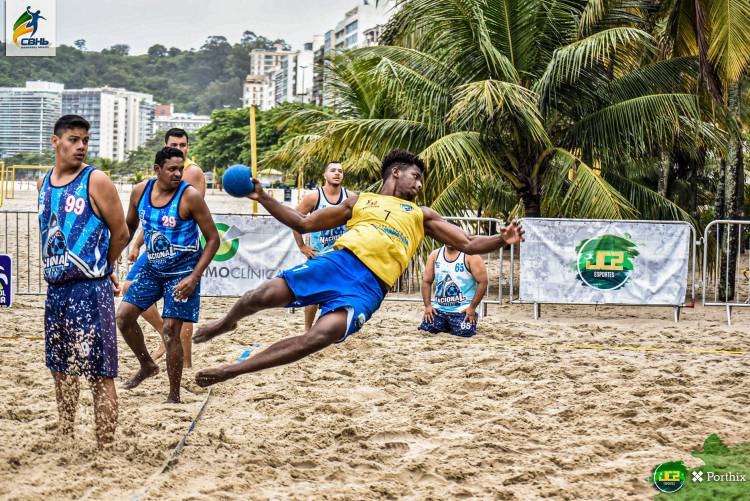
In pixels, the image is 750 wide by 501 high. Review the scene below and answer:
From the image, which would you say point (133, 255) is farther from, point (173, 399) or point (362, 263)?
point (362, 263)

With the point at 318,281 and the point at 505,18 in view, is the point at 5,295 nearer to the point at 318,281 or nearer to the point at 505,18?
the point at 318,281

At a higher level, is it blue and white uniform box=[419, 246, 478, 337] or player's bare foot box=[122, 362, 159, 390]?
blue and white uniform box=[419, 246, 478, 337]

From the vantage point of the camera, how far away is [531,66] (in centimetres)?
1360

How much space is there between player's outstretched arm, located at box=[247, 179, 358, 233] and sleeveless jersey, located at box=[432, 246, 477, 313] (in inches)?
149

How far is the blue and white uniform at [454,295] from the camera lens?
9094mm

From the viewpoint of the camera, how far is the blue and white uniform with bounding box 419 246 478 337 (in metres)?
9.09

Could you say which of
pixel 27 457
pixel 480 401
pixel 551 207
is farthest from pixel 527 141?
pixel 27 457

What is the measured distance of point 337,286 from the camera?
195 inches

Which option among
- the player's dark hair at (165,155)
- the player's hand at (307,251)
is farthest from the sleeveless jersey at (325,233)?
the player's dark hair at (165,155)

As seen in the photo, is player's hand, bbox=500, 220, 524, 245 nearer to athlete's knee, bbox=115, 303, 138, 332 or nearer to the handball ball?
the handball ball

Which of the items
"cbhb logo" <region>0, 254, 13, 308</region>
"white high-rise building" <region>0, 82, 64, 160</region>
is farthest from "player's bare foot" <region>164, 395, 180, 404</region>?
"white high-rise building" <region>0, 82, 64, 160</region>

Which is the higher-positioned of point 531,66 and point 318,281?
point 531,66

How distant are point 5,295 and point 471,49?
301 inches

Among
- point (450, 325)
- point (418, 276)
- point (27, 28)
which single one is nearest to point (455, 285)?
point (450, 325)
